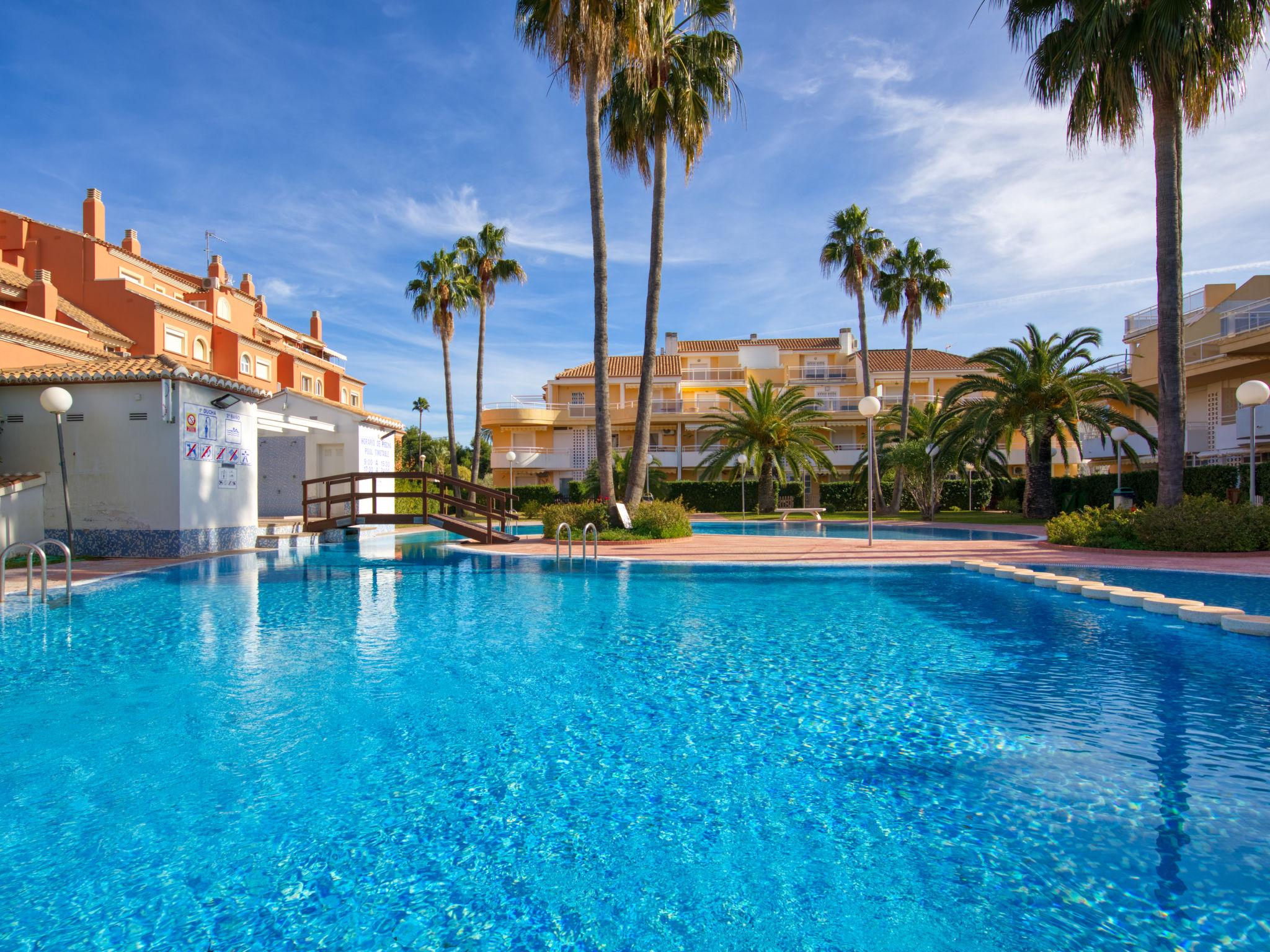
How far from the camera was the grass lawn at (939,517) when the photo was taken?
1107 inches

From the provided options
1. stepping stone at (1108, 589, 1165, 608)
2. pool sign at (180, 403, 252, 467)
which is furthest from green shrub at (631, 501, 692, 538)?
stepping stone at (1108, 589, 1165, 608)

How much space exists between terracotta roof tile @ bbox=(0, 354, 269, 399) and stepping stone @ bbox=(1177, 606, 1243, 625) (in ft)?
61.2

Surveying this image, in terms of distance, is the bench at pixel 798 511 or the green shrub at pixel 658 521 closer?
the green shrub at pixel 658 521

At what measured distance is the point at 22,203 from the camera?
28906mm

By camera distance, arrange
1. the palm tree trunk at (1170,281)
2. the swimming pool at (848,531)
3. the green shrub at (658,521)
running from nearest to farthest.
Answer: the palm tree trunk at (1170,281), the green shrub at (658,521), the swimming pool at (848,531)

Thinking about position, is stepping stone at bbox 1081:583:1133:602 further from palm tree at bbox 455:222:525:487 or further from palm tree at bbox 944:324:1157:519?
palm tree at bbox 455:222:525:487

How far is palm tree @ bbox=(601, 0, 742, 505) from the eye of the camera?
64.8 feet

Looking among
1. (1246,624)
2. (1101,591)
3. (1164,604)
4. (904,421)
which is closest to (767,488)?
(904,421)

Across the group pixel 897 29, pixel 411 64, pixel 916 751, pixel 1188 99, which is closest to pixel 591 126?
pixel 411 64

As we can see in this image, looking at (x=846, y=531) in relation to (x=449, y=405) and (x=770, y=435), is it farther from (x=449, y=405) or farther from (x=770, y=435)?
(x=449, y=405)

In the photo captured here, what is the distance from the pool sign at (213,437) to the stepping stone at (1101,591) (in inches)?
701

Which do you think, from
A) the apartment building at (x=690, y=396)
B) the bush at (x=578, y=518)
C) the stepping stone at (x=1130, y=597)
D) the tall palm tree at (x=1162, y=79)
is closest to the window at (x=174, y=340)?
the apartment building at (x=690, y=396)

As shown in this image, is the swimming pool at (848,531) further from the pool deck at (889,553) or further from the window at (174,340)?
the window at (174,340)

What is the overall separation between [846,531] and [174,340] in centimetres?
2813
